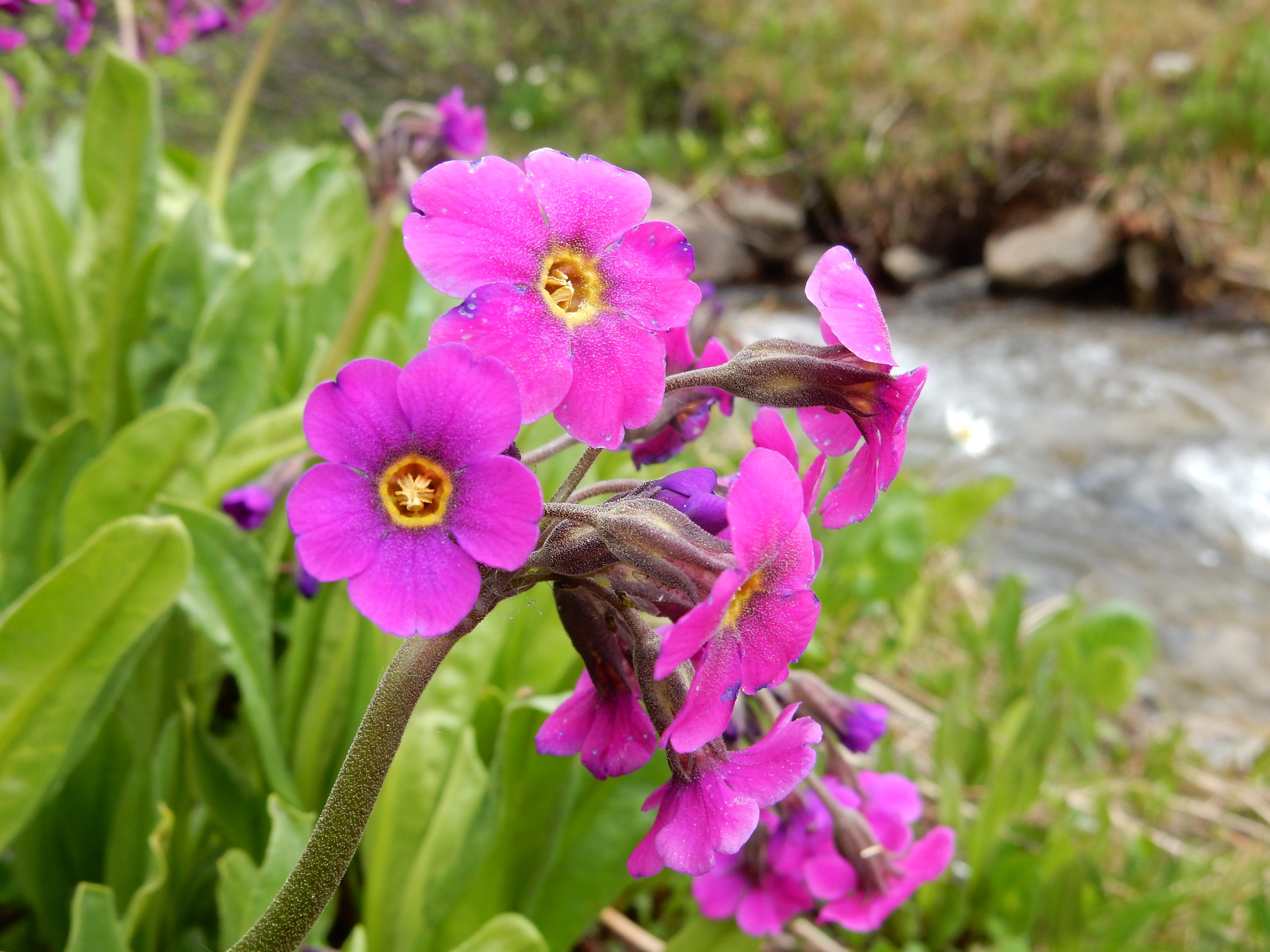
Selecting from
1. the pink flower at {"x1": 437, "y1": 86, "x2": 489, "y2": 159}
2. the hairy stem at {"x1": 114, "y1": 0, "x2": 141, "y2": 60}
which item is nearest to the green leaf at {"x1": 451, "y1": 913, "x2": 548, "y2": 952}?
the pink flower at {"x1": 437, "y1": 86, "x2": 489, "y2": 159}

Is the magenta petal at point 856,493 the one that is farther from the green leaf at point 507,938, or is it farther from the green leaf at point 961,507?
the green leaf at point 961,507

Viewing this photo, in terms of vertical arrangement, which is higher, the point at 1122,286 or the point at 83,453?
the point at 83,453

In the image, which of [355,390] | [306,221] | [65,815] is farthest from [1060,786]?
[306,221]

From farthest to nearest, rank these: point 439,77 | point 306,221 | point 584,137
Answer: point 584,137 < point 439,77 < point 306,221

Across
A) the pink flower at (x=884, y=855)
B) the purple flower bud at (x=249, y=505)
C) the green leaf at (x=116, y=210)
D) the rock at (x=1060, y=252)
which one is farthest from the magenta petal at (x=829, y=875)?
the rock at (x=1060, y=252)

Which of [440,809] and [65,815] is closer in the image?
[440,809]

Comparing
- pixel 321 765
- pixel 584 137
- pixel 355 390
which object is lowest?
pixel 584 137

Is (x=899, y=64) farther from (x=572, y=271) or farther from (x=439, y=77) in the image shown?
(x=572, y=271)

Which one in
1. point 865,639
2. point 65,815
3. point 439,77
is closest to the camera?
point 65,815
